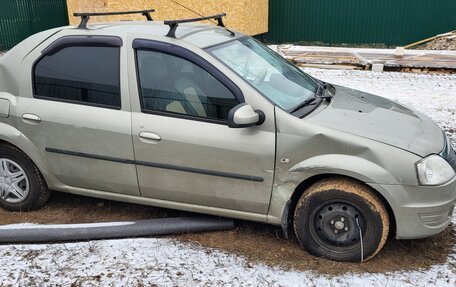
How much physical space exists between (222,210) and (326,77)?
23.7 feet

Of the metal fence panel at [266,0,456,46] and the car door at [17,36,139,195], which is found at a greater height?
the car door at [17,36,139,195]

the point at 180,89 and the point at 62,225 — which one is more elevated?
the point at 180,89

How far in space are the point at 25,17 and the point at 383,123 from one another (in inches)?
600

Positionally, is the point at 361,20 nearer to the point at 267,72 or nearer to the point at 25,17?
the point at 25,17

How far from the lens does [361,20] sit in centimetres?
1587

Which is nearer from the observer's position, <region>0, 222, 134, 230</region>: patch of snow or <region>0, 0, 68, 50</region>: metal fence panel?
<region>0, 222, 134, 230</region>: patch of snow

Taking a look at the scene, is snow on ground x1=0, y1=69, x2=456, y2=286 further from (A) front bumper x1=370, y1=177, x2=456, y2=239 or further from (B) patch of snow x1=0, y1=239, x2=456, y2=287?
(A) front bumper x1=370, y1=177, x2=456, y2=239

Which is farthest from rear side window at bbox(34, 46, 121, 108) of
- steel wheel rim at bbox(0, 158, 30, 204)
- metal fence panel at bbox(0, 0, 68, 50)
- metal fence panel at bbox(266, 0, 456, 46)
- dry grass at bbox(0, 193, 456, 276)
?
metal fence panel at bbox(266, 0, 456, 46)

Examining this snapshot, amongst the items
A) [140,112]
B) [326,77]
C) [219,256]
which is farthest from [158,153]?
[326,77]

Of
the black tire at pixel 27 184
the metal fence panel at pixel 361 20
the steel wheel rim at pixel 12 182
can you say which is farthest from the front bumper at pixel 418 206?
the metal fence panel at pixel 361 20

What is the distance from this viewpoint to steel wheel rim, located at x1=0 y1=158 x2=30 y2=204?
4027mm

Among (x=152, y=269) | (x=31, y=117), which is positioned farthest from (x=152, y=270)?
(x=31, y=117)

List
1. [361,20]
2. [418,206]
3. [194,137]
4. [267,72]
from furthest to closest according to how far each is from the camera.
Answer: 1. [361,20]
2. [267,72]
3. [194,137]
4. [418,206]

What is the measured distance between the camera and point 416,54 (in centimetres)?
1165
